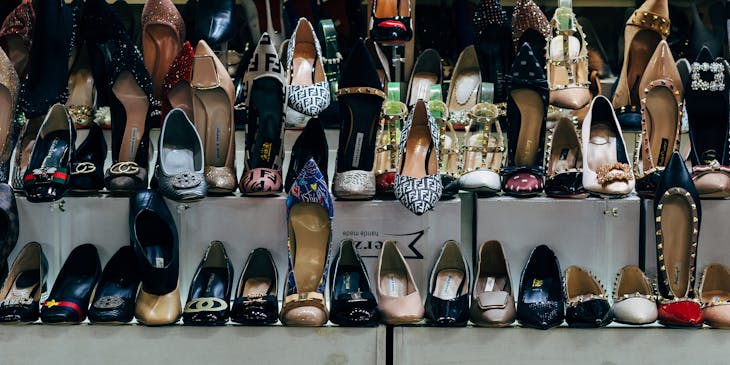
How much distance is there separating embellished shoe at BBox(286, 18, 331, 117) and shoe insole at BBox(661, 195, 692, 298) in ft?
3.71

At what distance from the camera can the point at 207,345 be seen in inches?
96.1

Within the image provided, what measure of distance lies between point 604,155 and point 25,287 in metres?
1.90

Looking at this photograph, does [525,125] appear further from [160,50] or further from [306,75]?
[160,50]

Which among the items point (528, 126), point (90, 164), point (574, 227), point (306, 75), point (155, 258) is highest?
point (306, 75)

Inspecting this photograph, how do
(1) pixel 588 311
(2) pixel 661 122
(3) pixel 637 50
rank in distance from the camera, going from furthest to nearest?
1. (3) pixel 637 50
2. (2) pixel 661 122
3. (1) pixel 588 311

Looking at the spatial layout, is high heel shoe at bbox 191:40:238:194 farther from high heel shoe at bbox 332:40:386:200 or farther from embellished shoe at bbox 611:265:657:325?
embellished shoe at bbox 611:265:657:325

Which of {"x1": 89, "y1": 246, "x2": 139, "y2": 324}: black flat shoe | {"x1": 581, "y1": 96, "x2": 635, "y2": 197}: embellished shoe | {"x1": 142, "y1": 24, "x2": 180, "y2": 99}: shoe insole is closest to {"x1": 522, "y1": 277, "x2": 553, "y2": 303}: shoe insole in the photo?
{"x1": 581, "y1": 96, "x2": 635, "y2": 197}: embellished shoe

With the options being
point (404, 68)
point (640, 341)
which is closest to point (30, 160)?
point (404, 68)

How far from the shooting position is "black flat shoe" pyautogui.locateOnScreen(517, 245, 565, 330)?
94.8 inches

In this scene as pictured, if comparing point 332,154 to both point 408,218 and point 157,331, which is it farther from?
point 157,331

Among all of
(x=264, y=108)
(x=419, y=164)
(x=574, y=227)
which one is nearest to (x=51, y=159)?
(x=264, y=108)

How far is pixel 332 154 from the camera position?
3068 millimetres

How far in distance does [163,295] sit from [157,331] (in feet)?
0.36

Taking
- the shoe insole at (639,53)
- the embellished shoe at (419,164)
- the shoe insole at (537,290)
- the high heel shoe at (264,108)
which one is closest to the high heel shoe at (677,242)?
the shoe insole at (537,290)
